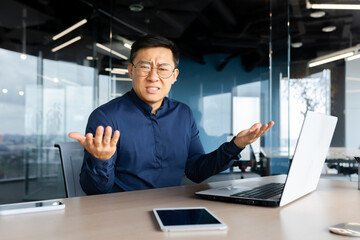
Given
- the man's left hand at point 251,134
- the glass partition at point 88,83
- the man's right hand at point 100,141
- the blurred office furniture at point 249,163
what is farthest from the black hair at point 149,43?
the blurred office furniture at point 249,163

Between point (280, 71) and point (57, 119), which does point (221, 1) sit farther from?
point (57, 119)

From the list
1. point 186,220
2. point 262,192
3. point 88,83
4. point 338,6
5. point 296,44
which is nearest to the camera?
point 186,220

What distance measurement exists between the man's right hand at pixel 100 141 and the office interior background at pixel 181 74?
335 cm

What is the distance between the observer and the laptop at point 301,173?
100 cm

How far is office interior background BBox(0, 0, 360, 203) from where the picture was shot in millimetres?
4164

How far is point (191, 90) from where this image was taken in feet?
15.6

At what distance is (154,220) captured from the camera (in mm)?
899

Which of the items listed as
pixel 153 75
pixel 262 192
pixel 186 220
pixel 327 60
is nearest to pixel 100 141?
pixel 186 220

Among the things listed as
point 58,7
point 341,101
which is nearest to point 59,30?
point 58,7

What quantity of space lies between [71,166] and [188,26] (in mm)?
3797

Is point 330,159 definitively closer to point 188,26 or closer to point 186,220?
point 188,26

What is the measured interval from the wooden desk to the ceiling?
11.5 ft

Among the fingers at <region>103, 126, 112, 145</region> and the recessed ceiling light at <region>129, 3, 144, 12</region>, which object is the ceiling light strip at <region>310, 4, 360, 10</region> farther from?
the fingers at <region>103, 126, 112, 145</region>

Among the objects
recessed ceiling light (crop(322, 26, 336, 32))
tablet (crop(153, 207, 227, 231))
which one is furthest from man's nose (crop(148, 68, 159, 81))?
recessed ceiling light (crop(322, 26, 336, 32))
